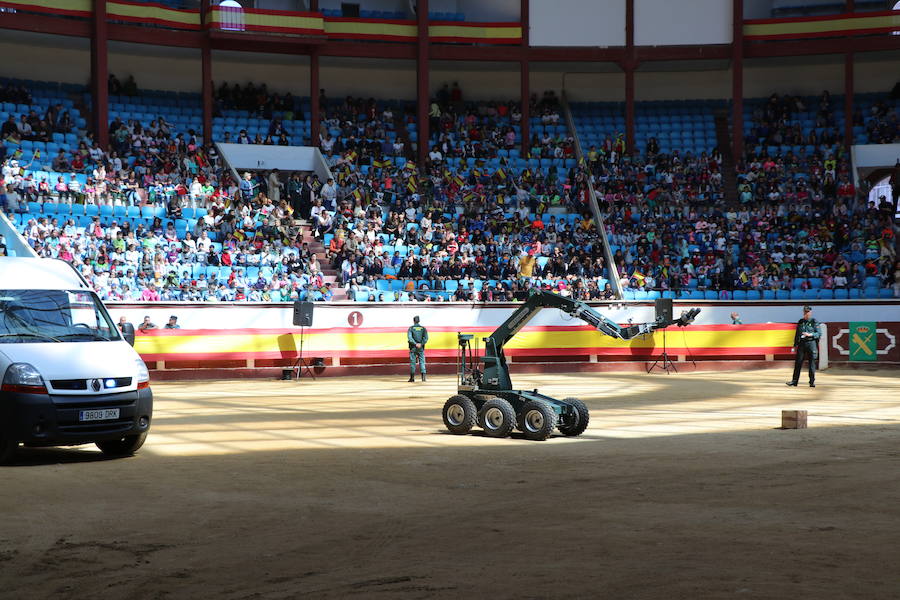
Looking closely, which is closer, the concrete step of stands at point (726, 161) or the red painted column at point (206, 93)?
the red painted column at point (206, 93)

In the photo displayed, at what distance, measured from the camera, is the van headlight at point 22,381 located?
13.2 m

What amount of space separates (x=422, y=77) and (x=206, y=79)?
8.64 meters

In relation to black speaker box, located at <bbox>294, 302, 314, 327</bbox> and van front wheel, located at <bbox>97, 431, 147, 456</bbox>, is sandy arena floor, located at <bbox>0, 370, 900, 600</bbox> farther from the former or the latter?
black speaker box, located at <bbox>294, 302, 314, 327</bbox>

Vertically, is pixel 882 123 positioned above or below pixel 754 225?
above

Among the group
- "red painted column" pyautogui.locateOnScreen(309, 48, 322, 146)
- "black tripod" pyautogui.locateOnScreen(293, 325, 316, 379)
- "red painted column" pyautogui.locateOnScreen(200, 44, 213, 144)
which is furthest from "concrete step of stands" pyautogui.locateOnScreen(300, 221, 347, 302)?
"red painted column" pyautogui.locateOnScreen(200, 44, 213, 144)

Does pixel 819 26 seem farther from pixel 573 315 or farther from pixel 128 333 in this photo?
pixel 128 333

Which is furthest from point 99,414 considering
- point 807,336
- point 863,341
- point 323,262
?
point 863,341

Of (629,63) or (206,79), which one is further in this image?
(629,63)

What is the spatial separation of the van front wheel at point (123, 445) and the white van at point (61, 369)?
0.04ft

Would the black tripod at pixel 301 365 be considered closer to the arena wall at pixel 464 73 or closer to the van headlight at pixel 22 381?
the van headlight at pixel 22 381

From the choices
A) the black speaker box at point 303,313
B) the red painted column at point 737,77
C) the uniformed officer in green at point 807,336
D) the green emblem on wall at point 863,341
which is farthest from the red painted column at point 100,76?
the green emblem on wall at point 863,341

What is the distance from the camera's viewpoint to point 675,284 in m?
37.3

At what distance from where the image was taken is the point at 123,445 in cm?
1491

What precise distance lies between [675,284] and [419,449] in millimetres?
23073
